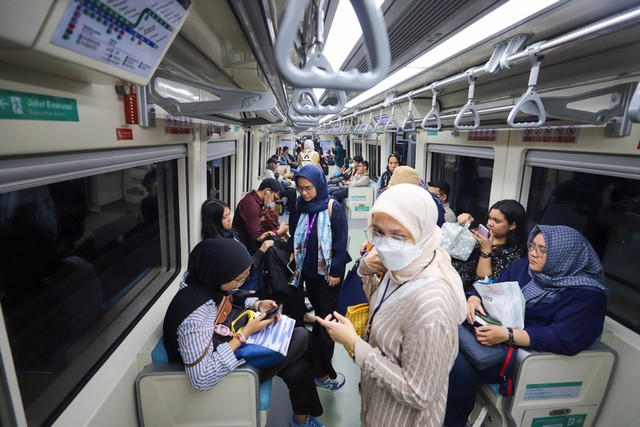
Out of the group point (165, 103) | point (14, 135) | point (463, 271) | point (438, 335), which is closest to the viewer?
point (14, 135)

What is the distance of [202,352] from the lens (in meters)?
1.75

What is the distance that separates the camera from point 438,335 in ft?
3.75

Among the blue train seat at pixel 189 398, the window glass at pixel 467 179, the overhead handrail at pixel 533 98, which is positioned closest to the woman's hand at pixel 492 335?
the overhead handrail at pixel 533 98

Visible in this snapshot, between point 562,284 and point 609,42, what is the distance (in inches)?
63.5

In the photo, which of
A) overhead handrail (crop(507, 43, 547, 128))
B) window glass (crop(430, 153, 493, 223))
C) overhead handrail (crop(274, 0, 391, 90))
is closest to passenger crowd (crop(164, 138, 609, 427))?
overhead handrail (crop(274, 0, 391, 90))

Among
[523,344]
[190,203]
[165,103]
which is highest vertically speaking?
[165,103]

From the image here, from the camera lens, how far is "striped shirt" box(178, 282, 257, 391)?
1.73 meters

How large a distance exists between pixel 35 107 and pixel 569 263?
111 inches

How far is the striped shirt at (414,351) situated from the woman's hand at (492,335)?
93 cm

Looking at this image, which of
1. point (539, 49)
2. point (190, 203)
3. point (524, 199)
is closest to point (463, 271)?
point (524, 199)

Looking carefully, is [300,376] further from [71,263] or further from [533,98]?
[533,98]

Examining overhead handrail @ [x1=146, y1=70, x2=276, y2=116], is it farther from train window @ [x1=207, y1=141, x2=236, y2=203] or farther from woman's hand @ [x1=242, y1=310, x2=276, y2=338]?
train window @ [x1=207, y1=141, x2=236, y2=203]

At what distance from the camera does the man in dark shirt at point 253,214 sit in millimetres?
3555

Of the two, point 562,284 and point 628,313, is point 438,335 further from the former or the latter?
point 628,313
